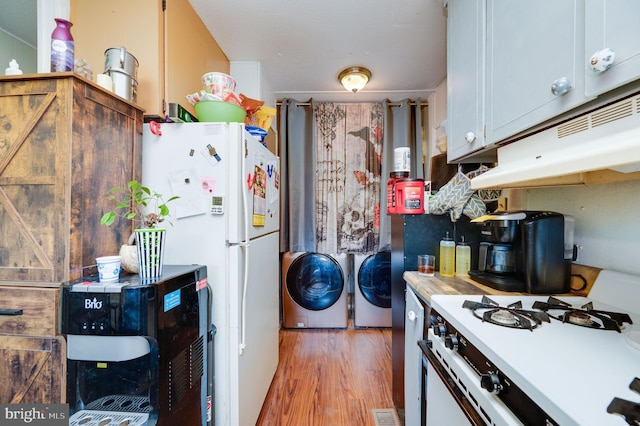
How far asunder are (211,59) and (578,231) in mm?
2463

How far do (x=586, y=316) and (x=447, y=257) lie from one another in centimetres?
59

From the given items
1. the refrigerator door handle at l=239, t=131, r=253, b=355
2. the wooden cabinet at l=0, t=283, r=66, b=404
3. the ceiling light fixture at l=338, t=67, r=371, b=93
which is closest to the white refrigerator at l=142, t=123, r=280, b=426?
the refrigerator door handle at l=239, t=131, r=253, b=355

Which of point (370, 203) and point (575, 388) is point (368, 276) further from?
point (575, 388)

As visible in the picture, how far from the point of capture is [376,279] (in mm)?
2803

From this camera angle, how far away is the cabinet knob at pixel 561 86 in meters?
0.74

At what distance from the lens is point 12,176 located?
95cm

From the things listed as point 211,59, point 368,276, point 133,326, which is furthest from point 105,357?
point 368,276

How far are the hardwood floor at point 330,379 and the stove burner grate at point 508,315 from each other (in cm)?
120

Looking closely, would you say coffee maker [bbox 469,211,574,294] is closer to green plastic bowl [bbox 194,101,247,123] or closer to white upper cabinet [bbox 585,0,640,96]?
white upper cabinet [bbox 585,0,640,96]

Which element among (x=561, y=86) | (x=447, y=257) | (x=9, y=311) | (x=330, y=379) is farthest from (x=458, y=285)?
(x=9, y=311)

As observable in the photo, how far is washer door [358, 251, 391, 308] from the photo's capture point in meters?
2.75

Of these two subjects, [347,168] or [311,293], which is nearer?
[311,293]

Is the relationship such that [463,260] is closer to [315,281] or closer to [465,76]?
[465,76]

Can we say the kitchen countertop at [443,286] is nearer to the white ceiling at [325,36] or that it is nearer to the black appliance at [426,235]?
the black appliance at [426,235]
